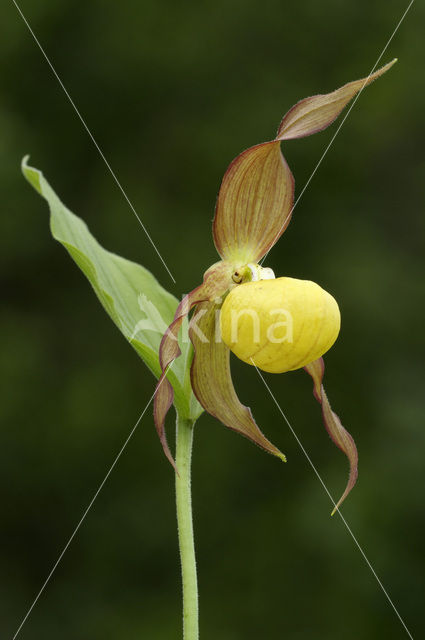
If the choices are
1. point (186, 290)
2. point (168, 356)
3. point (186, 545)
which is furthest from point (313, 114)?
point (186, 290)

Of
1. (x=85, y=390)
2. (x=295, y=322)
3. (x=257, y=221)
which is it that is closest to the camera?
(x=295, y=322)

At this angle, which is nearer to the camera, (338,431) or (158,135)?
(338,431)

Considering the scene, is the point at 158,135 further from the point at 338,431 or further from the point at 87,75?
the point at 338,431

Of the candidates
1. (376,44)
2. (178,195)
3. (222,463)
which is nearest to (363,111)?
(376,44)

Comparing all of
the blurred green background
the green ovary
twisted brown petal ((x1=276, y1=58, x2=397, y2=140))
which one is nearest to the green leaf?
the green ovary

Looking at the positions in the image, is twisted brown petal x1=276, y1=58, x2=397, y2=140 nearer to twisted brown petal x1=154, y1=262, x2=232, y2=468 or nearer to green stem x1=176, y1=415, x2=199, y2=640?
twisted brown petal x1=154, y1=262, x2=232, y2=468

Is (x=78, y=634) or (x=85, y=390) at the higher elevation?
(x=85, y=390)

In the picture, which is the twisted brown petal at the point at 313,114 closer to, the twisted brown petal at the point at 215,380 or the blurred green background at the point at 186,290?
the twisted brown petal at the point at 215,380
